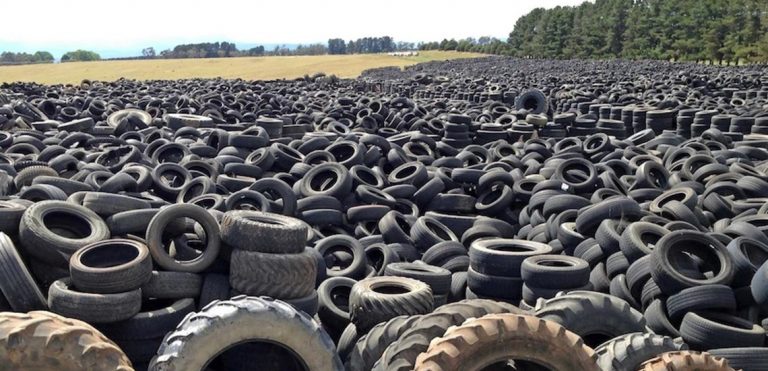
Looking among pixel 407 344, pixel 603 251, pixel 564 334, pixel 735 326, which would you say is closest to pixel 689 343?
pixel 735 326

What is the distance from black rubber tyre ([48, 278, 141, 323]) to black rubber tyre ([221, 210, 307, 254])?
1158 millimetres

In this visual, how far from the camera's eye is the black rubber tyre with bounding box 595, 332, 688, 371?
478cm

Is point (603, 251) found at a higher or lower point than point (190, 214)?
lower

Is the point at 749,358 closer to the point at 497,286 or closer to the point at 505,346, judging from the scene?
the point at 497,286

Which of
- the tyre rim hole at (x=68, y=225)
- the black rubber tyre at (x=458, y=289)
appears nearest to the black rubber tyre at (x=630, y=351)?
the black rubber tyre at (x=458, y=289)

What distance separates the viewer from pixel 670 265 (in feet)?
22.4

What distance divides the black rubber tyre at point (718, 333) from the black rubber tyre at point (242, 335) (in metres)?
3.52

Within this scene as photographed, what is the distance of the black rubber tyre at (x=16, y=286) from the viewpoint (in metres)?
5.25

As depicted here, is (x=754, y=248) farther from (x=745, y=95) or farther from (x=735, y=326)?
(x=745, y=95)

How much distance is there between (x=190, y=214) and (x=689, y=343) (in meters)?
5.09

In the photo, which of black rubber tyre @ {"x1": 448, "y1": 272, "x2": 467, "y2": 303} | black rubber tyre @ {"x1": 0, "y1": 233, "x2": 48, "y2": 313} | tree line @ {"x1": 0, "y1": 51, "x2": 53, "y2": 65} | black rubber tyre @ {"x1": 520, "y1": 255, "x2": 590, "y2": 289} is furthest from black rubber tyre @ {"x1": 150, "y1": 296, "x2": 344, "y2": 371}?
tree line @ {"x1": 0, "y1": 51, "x2": 53, "y2": 65}

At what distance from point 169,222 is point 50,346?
266cm

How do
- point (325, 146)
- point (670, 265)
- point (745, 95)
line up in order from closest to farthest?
point (670, 265), point (325, 146), point (745, 95)

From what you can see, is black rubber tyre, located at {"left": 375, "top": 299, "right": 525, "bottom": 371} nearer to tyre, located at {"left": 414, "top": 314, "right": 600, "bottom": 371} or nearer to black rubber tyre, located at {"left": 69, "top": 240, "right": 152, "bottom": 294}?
tyre, located at {"left": 414, "top": 314, "right": 600, "bottom": 371}
